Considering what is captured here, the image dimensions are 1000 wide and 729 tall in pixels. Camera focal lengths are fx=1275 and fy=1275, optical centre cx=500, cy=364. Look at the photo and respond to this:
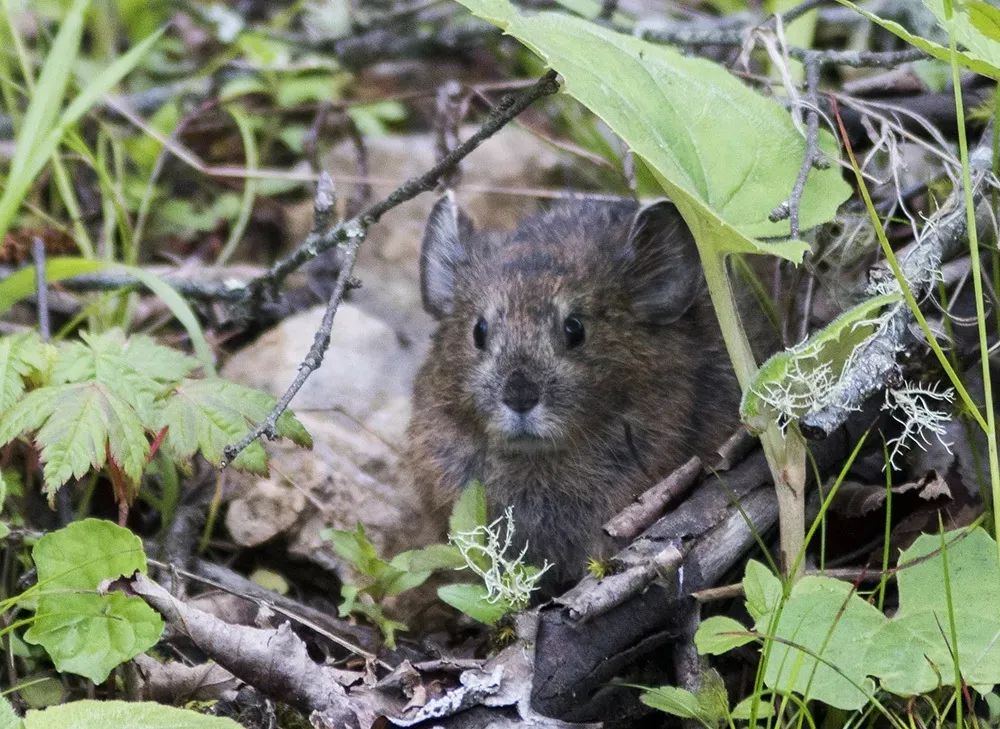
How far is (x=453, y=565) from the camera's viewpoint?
12.3 ft

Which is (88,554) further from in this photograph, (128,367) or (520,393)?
(520,393)

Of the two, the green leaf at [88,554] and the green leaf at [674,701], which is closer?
the green leaf at [674,701]

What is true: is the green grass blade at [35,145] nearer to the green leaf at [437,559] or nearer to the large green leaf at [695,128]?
the green leaf at [437,559]

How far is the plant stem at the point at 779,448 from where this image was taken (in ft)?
11.1

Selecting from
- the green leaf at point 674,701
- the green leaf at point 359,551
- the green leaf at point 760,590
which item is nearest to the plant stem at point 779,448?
the green leaf at point 760,590

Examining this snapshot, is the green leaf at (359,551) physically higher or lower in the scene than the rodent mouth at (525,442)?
lower

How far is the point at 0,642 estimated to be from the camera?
11.3ft

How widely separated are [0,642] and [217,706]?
607mm

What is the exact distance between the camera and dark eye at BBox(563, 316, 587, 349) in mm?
4199

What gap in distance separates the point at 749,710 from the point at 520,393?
1.28 m

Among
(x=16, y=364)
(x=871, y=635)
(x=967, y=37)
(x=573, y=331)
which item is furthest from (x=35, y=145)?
(x=871, y=635)

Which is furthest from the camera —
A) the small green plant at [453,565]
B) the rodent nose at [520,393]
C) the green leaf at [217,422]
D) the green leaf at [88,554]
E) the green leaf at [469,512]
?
the rodent nose at [520,393]

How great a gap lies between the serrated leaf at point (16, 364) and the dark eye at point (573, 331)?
164 centimetres

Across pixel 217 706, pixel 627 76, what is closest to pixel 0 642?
pixel 217 706
